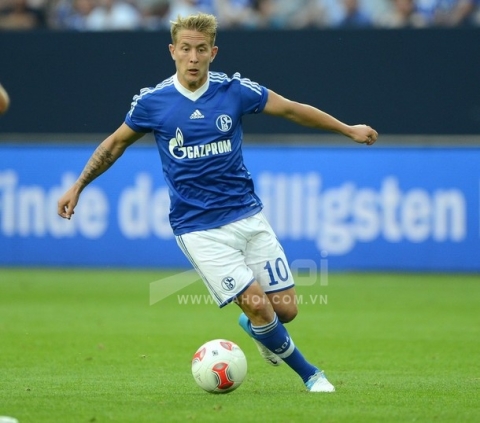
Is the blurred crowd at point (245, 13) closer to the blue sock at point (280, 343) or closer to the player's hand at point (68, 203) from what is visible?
the player's hand at point (68, 203)

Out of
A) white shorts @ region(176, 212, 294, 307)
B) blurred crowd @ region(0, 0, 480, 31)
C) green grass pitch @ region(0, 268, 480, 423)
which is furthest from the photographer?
blurred crowd @ region(0, 0, 480, 31)

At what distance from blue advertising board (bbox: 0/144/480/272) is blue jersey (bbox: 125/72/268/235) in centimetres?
867

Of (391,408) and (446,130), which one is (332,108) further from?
(391,408)

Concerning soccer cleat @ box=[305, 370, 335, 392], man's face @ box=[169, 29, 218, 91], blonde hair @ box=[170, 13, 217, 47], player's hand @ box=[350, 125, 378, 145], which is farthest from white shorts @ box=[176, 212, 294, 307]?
blonde hair @ box=[170, 13, 217, 47]

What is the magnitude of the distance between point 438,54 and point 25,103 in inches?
280

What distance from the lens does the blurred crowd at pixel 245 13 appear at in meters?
17.6

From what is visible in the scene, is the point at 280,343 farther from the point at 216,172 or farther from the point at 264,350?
the point at 216,172

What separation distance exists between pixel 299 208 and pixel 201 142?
350 inches

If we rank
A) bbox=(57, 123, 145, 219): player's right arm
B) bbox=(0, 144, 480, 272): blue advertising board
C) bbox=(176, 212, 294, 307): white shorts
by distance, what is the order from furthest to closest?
bbox=(0, 144, 480, 272): blue advertising board < bbox=(57, 123, 145, 219): player's right arm < bbox=(176, 212, 294, 307): white shorts

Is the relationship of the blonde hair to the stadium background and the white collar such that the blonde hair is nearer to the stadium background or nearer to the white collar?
the white collar

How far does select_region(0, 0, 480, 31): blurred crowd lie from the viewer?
57.9 feet

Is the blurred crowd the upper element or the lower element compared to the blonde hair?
upper

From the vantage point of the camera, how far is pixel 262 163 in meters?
16.7

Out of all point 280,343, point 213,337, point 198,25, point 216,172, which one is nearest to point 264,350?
point 280,343
